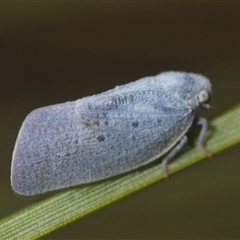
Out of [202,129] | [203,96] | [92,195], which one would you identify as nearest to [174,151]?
[202,129]

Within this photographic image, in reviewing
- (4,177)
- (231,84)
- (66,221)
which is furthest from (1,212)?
(231,84)

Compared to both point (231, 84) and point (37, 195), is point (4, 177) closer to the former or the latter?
point (37, 195)

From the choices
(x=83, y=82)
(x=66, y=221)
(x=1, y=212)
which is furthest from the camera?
(x=83, y=82)

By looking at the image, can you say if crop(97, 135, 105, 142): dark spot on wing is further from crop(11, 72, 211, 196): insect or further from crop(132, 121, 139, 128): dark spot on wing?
crop(132, 121, 139, 128): dark spot on wing

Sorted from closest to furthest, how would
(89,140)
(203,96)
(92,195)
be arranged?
1. (92,195)
2. (89,140)
3. (203,96)

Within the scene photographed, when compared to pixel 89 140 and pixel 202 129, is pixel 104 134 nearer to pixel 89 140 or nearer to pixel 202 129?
pixel 89 140

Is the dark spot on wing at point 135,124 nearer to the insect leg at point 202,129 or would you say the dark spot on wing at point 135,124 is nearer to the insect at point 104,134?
the insect at point 104,134

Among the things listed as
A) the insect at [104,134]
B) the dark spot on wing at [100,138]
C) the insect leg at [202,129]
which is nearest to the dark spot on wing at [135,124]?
the insect at [104,134]

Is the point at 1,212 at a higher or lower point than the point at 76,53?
lower
